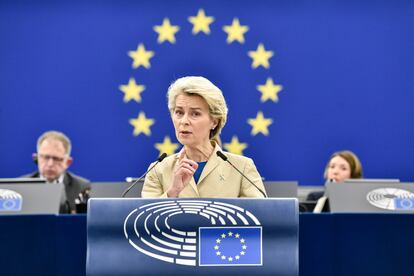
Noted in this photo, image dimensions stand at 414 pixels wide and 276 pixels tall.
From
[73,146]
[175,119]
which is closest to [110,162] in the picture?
[73,146]

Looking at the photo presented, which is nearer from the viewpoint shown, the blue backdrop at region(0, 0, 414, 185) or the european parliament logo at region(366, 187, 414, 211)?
the european parliament logo at region(366, 187, 414, 211)

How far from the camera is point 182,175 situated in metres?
2.92

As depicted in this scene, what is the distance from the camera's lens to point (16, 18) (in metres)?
7.44

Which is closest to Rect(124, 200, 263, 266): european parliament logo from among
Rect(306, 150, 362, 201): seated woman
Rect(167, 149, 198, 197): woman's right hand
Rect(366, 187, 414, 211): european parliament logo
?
Rect(167, 149, 198, 197): woman's right hand

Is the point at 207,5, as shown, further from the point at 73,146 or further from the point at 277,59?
the point at 73,146

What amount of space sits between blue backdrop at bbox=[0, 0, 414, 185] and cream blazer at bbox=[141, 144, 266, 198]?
4.13 metres

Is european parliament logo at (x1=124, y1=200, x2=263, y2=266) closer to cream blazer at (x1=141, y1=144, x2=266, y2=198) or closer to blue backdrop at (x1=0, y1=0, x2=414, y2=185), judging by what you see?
cream blazer at (x1=141, y1=144, x2=266, y2=198)

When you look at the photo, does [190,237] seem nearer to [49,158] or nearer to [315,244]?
[315,244]

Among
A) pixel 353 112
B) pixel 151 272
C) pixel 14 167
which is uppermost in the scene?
pixel 353 112

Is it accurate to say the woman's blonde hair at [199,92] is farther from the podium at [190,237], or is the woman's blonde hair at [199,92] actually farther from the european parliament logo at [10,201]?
the european parliament logo at [10,201]

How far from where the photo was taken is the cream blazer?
320cm

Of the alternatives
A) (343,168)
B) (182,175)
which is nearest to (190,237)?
(182,175)

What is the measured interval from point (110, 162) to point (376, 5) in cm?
270

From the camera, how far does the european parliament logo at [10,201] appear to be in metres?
4.40
